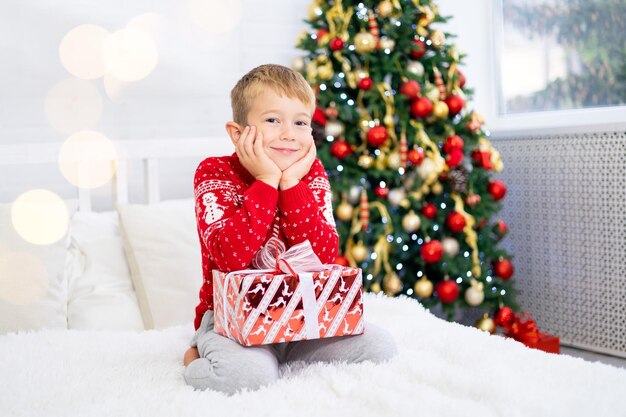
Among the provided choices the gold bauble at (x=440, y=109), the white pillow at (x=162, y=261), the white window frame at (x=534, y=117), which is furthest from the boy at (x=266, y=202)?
the white window frame at (x=534, y=117)

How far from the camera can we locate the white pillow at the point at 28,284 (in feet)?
5.77

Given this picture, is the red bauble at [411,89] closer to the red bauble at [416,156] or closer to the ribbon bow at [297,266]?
the red bauble at [416,156]

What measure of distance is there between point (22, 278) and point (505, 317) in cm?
178

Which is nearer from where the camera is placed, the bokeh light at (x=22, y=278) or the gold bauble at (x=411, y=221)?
the bokeh light at (x=22, y=278)

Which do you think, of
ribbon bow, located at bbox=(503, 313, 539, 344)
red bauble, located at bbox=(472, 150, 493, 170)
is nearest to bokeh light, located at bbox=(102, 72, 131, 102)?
red bauble, located at bbox=(472, 150, 493, 170)

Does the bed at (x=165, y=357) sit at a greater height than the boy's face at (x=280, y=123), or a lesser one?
lesser

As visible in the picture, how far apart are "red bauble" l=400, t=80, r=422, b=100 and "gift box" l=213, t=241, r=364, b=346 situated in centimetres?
138

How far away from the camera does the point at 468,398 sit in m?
1.15

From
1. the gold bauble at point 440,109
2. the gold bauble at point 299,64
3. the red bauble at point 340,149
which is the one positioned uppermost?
the gold bauble at point 299,64

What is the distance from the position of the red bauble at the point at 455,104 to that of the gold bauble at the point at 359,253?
2.12ft

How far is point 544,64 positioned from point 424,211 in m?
1.11

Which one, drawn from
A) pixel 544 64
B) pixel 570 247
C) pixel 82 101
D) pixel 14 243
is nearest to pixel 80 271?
pixel 14 243

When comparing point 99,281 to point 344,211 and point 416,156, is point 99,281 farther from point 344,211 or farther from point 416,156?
point 416,156

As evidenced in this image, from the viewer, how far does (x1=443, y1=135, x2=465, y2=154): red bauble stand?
264cm
